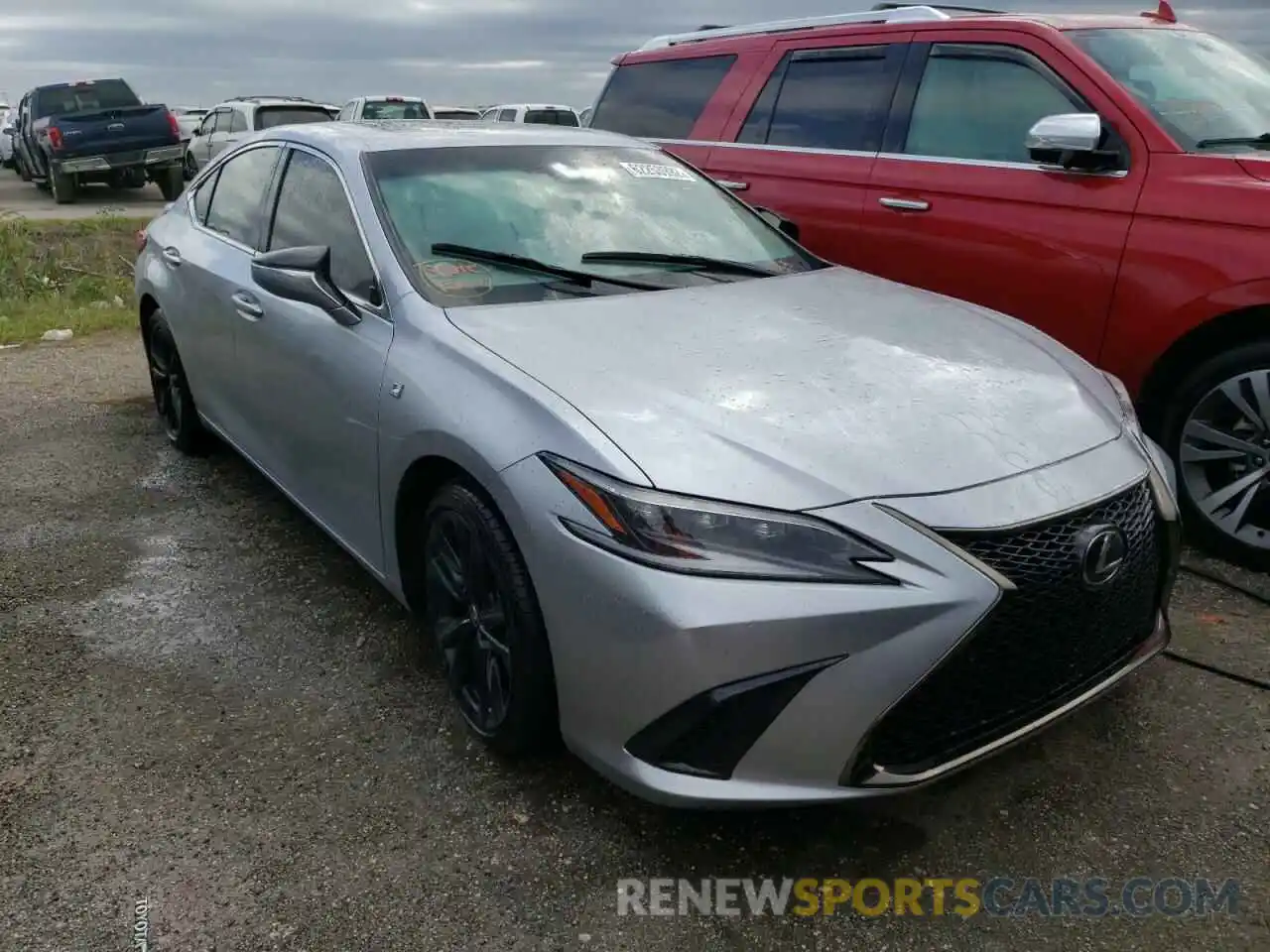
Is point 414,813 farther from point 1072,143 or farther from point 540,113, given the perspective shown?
point 540,113

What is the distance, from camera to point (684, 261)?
136 inches

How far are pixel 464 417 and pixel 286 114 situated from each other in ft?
53.9

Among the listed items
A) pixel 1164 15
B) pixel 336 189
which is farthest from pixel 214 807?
pixel 1164 15

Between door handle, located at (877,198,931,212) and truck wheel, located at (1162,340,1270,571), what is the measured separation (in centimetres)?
131

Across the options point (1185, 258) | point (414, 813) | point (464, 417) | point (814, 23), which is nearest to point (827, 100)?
point (814, 23)

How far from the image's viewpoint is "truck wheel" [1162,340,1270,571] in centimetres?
364

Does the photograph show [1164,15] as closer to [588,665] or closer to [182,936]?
[588,665]

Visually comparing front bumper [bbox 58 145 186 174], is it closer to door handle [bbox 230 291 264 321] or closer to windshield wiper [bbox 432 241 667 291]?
door handle [bbox 230 291 264 321]

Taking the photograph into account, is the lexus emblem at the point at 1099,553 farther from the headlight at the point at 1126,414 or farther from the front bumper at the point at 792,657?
the headlight at the point at 1126,414

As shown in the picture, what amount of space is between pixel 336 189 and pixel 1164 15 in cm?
397

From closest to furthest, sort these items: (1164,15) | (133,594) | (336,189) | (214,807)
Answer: (214,807) → (336,189) → (133,594) → (1164,15)

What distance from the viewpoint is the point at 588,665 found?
229cm

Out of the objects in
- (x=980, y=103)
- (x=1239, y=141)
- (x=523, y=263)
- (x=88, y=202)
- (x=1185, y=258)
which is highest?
(x=980, y=103)

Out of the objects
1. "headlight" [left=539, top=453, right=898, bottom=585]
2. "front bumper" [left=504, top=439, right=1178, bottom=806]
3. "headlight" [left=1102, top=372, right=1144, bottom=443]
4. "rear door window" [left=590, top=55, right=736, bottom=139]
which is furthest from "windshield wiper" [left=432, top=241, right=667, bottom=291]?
"rear door window" [left=590, top=55, right=736, bottom=139]
